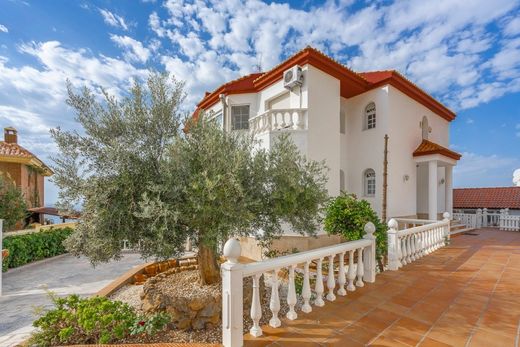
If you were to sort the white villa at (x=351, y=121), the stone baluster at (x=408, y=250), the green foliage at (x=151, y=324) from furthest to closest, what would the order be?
the white villa at (x=351, y=121) → the stone baluster at (x=408, y=250) → the green foliage at (x=151, y=324)

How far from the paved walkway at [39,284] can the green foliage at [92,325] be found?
4.97 ft

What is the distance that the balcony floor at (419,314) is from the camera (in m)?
2.97

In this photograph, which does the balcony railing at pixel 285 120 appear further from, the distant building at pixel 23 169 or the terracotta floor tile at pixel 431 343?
the distant building at pixel 23 169

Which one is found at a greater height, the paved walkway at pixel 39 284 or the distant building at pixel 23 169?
the distant building at pixel 23 169

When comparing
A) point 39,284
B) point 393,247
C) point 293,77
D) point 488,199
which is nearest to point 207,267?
point 393,247

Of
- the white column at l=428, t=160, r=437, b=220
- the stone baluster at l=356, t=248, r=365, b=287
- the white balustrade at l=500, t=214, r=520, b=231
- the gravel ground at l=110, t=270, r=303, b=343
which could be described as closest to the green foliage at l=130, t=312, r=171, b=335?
the gravel ground at l=110, t=270, r=303, b=343

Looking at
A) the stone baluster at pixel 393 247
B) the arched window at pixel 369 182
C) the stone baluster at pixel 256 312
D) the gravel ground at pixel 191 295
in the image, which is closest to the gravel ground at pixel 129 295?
the gravel ground at pixel 191 295

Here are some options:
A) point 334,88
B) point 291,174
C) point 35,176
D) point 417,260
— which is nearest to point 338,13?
point 334,88

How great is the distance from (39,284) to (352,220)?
9812 millimetres

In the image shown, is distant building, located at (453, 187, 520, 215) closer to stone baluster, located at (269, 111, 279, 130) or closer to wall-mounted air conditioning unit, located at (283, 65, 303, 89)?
wall-mounted air conditioning unit, located at (283, 65, 303, 89)

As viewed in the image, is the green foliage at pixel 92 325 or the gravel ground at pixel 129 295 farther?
the gravel ground at pixel 129 295

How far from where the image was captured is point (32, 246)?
10633 mm

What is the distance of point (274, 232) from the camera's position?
4.70 meters

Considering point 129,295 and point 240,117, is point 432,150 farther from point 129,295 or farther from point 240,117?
point 129,295
